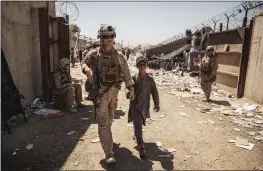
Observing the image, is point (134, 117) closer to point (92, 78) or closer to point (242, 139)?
point (92, 78)

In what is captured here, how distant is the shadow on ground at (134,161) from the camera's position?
3.14 metres

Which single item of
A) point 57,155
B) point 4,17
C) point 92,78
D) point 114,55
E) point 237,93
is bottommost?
point 57,155

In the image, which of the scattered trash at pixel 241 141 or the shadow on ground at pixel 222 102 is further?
the shadow on ground at pixel 222 102

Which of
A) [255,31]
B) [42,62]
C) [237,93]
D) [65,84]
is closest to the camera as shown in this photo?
[65,84]

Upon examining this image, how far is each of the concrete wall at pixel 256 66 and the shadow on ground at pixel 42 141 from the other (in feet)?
15.2

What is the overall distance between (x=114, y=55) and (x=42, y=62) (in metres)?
3.66

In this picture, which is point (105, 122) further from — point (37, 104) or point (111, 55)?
point (37, 104)

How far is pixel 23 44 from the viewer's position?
5.68 metres

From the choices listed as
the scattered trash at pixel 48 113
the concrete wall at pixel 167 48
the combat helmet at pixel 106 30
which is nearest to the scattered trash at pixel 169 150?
the combat helmet at pixel 106 30

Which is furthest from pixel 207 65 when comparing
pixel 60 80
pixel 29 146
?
pixel 29 146

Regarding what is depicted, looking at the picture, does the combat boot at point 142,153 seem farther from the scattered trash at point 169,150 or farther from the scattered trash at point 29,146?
the scattered trash at point 29,146

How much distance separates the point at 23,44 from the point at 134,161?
4157 millimetres

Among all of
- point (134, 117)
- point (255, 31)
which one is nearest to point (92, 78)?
point (134, 117)

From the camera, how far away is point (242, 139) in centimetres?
422
